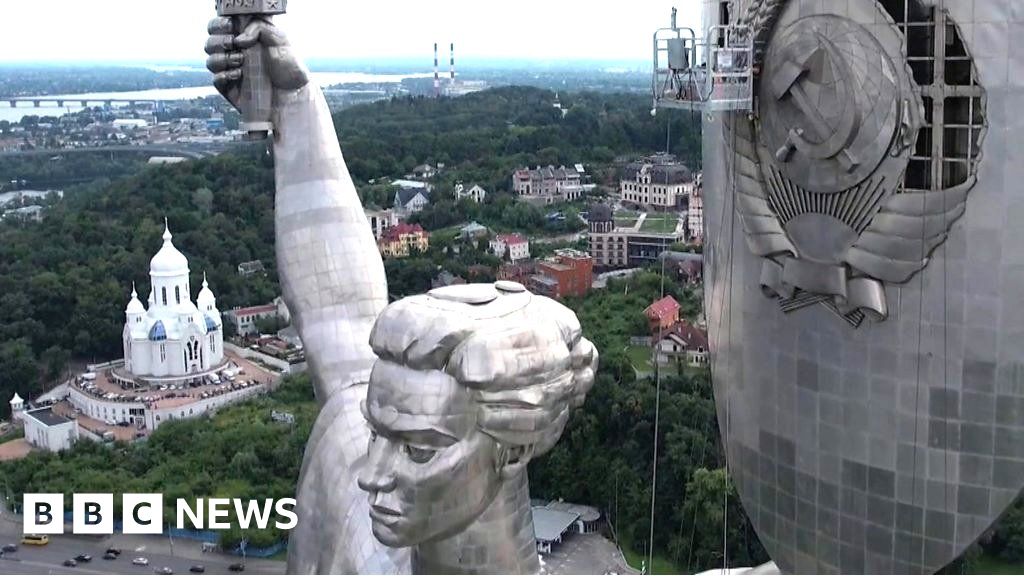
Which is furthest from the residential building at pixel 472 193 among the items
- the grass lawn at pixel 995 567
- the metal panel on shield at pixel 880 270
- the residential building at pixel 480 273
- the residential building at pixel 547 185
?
the metal panel on shield at pixel 880 270

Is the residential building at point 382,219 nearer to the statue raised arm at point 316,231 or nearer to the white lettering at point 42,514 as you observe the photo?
the white lettering at point 42,514

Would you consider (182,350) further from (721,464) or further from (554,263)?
(721,464)

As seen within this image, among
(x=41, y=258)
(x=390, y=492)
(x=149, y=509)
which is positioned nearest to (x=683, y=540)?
(x=149, y=509)

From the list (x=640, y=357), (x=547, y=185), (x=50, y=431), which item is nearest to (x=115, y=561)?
(x=50, y=431)

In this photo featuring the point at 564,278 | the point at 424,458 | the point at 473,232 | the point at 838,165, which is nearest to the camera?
the point at 424,458

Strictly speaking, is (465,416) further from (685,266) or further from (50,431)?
(685,266)
